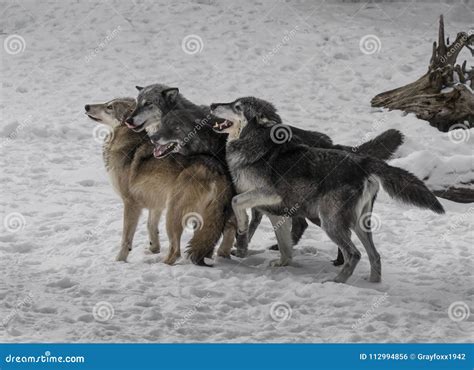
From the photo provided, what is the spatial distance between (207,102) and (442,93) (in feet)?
14.6

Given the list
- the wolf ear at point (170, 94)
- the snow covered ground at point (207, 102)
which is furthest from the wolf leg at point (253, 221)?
the wolf ear at point (170, 94)

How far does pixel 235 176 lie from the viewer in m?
7.28

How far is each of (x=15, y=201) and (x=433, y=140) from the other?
20.9 ft

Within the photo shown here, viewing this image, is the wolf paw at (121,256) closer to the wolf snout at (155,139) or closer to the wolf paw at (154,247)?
the wolf paw at (154,247)

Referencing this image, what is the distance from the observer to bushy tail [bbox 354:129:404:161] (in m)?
7.82

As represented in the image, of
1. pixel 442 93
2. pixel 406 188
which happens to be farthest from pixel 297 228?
pixel 442 93

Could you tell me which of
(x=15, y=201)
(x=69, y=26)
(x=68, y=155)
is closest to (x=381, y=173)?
(x=15, y=201)

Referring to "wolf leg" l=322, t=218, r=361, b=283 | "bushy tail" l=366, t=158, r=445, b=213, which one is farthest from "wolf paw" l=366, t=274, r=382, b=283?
"bushy tail" l=366, t=158, r=445, b=213

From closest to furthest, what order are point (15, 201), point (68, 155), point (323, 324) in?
point (323, 324) < point (15, 201) < point (68, 155)

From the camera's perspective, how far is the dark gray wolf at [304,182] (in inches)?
267

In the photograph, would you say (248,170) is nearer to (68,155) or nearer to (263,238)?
(263,238)

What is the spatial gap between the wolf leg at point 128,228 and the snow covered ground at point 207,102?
0.16 metres

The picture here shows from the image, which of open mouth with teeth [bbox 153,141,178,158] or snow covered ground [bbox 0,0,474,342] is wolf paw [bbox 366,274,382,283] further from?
open mouth with teeth [bbox 153,141,178,158]

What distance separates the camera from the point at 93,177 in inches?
428
